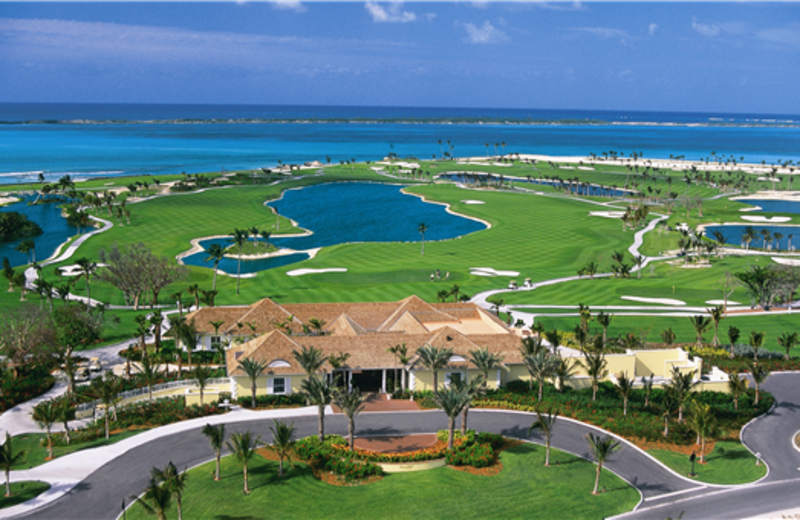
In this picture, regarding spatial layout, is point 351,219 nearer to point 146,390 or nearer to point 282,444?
point 146,390

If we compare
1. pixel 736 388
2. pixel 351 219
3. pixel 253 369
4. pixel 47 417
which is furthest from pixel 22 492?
pixel 351 219

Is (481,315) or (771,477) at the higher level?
(481,315)

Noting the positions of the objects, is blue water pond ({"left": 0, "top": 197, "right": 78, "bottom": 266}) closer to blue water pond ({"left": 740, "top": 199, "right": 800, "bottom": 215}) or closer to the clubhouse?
the clubhouse

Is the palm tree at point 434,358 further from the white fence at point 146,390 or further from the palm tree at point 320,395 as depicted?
the white fence at point 146,390

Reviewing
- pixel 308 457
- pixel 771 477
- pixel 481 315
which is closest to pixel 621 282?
pixel 481 315

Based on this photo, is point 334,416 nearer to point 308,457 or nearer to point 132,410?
point 308,457

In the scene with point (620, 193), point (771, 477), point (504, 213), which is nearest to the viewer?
point (771, 477)
